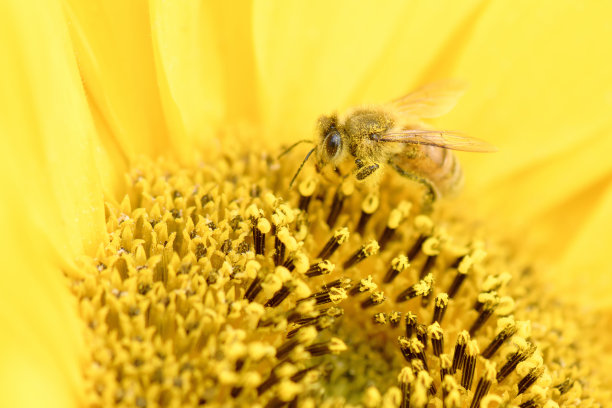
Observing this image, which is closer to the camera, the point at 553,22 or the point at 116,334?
the point at 116,334

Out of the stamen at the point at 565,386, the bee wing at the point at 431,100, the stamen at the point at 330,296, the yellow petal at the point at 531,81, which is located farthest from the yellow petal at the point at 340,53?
the stamen at the point at 565,386

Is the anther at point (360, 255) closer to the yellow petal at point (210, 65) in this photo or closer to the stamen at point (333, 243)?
the stamen at point (333, 243)

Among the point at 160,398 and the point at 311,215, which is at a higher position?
the point at 311,215

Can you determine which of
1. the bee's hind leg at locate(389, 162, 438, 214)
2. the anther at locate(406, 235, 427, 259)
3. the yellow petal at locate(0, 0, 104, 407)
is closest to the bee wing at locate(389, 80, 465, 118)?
the bee's hind leg at locate(389, 162, 438, 214)

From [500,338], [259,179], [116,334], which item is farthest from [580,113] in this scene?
[116,334]

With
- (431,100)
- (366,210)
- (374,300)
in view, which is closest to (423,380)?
(374,300)

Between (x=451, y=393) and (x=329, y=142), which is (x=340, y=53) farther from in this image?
(x=451, y=393)

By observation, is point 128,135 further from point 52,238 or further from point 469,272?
point 469,272

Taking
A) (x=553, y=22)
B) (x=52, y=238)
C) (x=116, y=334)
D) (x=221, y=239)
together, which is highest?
(x=553, y=22)
